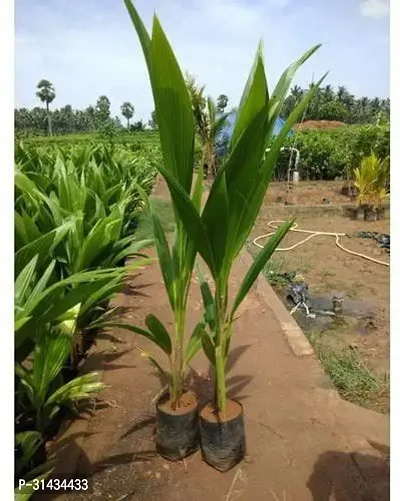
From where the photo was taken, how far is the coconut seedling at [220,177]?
747 mm

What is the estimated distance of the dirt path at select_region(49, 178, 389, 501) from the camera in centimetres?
104

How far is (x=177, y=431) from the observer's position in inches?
43.1

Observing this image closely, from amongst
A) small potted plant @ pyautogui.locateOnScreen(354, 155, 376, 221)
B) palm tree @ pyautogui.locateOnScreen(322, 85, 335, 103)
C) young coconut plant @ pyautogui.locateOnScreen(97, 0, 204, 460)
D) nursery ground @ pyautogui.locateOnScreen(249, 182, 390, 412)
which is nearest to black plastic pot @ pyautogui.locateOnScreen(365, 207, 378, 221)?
small potted plant @ pyautogui.locateOnScreen(354, 155, 376, 221)

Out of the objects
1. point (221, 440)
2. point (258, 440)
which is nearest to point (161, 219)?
point (258, 440)

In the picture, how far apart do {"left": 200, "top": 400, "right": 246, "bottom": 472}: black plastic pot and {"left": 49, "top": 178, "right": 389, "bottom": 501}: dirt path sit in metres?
0.03

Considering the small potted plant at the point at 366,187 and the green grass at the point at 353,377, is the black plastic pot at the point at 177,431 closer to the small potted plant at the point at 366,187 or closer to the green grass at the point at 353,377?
the green grass at the point at 353,377

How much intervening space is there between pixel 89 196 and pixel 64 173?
6.2 inches

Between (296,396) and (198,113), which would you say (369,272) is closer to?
(296,396)

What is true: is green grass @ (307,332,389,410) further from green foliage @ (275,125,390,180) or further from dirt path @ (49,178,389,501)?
green foliage @ (275,125,390,180)

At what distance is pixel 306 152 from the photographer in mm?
8195

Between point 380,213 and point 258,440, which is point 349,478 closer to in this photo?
point 258,440

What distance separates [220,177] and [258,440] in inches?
31.2

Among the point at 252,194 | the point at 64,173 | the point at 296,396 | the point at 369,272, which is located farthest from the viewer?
the point at 369,272
